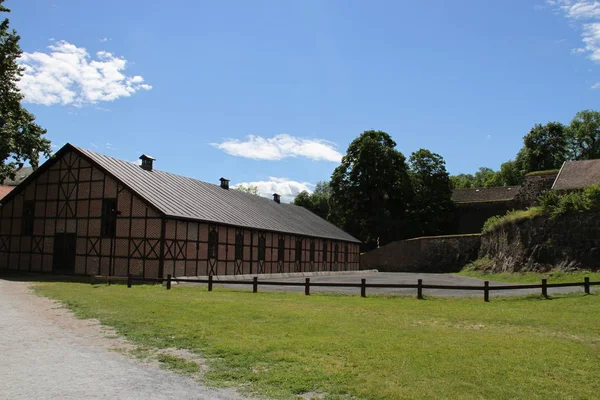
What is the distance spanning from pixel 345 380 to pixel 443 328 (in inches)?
208

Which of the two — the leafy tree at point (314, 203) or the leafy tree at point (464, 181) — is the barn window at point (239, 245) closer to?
the leafy tree at point (314, 203)

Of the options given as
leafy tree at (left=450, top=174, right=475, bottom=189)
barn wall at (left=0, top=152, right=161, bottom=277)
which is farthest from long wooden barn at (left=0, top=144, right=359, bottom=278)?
leafy tree at (left=450, top=174, right=475, bottom=189)

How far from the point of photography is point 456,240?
4841 cm

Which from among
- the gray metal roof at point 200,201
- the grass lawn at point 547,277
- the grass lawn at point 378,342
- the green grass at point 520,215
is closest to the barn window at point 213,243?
the gray metal roof at point 200,201

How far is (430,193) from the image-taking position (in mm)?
58656

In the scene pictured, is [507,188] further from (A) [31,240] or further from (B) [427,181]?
(A) [31,240]

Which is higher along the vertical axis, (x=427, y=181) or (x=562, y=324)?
(x=427, y=181)

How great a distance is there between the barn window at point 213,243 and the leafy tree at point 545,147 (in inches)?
2039

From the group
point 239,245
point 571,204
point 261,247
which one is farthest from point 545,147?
point 239,245

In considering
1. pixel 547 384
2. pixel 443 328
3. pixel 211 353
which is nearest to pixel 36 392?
pixel 211 353

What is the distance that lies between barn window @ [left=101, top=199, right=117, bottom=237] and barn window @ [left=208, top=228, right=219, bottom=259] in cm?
542

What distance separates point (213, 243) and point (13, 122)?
14375 mm

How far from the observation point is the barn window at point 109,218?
27.5m

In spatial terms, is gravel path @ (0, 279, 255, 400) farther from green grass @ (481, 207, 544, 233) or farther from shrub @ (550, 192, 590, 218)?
green grass @ (481, 207, 544, 233)
